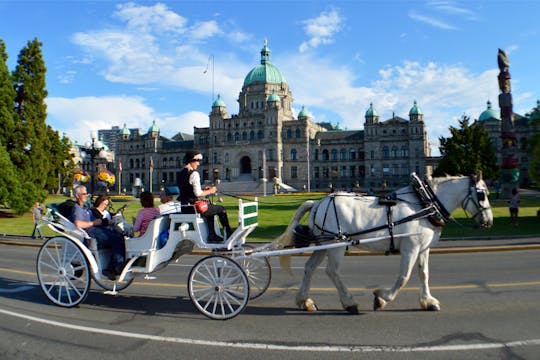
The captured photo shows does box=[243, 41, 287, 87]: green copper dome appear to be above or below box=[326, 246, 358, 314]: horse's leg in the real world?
above

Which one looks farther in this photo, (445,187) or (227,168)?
(227,168)

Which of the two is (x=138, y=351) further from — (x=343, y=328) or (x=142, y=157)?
(x=142, y=157)

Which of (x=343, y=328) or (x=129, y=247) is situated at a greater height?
(x=129, y=247)

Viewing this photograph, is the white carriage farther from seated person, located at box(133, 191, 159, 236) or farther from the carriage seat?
seated person, located at box(133, 191, 159, 236)

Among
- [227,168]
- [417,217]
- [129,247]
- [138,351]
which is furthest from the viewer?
[227,168]

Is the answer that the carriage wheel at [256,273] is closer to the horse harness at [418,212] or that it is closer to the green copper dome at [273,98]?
the horse harness at [418,212]

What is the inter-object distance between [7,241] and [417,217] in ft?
55.5

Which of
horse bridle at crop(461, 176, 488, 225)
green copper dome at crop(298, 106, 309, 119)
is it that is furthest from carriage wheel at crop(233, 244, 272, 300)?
green copper dome at crop(298, 106, 309, 119)

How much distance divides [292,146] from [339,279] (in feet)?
264

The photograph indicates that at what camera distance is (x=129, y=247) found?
22.6 ft

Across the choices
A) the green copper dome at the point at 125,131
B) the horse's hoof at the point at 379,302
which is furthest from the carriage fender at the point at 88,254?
the green copper dome at the point at 125,131

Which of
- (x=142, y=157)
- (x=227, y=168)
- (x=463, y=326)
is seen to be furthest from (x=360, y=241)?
(x=142, y=157)

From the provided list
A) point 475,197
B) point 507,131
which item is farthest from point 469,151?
point 475,197

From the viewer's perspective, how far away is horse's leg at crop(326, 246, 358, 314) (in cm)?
597
